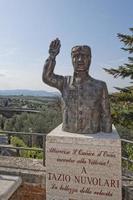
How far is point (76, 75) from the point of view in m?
4.14

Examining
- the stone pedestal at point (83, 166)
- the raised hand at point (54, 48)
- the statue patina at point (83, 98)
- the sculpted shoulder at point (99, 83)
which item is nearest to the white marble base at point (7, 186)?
the stone pedestal at point (83, 166)

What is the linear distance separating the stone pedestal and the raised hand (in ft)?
3.95

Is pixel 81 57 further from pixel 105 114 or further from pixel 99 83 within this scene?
pixel 105 114

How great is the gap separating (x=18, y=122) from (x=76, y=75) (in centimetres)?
3174

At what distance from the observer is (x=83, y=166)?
3.78 meters

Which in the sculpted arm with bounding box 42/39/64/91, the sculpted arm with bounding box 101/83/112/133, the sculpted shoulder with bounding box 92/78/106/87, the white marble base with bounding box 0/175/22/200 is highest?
the sculpted arm with bounding box 42/39/64/91

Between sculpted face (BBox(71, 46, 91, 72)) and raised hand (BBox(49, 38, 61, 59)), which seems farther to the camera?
raised hand (BBox(49, 38, 61, 59))

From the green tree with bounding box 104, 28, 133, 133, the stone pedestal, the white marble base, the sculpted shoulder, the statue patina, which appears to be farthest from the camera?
the green tree with bounding box 104, 28, 133, 133

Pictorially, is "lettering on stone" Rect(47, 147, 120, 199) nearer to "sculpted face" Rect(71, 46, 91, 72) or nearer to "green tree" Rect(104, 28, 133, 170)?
"sculpted face" Rect(71, 46, 91, 72)

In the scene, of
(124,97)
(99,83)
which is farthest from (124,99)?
(99,83)

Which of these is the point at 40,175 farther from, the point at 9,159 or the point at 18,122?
the point at 18,122

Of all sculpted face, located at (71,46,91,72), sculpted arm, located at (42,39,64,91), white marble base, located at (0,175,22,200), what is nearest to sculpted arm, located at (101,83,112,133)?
sculpted face, located at (71,46,91,72)

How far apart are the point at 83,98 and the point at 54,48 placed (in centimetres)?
90

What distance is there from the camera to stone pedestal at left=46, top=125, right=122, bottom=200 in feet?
12.1
